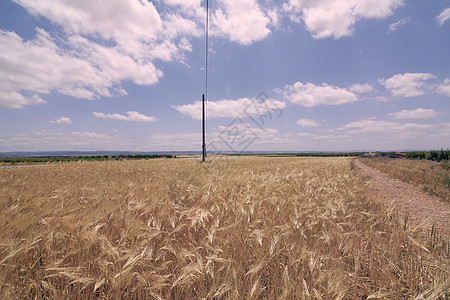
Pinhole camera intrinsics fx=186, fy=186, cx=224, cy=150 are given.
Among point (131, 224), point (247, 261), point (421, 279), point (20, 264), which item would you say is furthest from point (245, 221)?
point (20, 264)

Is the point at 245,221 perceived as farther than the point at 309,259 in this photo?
Yes

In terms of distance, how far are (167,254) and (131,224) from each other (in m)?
0.52

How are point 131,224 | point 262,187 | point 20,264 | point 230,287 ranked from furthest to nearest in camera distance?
point 262,187, point 131,224, point 20,264, point 230,287

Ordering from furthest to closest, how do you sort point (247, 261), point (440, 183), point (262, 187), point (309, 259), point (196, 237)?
point (440, 183)
point (262, 187)
point (196, 237)
point (247, 261)
point (309, 259)

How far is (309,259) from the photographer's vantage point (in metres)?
1.67

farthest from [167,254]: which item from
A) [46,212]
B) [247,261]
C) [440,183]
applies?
[440,183]

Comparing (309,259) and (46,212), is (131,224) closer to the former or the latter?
(46,212)

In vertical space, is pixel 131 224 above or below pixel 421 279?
above

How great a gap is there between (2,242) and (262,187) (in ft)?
12.3

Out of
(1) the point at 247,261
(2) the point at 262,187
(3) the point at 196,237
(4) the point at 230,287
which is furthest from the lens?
(2) the point at 262,187

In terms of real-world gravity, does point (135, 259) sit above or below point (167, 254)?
above

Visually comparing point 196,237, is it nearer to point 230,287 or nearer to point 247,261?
point 247,261

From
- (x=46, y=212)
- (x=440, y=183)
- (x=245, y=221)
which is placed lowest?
(x=440, y=183)

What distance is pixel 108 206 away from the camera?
243 centimetres
